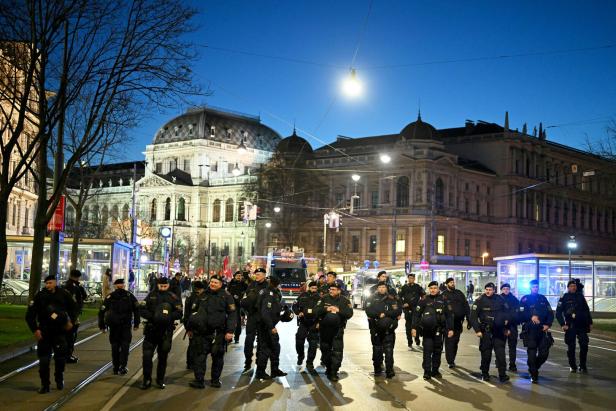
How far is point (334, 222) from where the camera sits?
66.2 m

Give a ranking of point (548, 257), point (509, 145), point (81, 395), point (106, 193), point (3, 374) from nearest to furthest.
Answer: point (81, 395) → point (3, 374) → point (548, 257) → point (509, 145) → point (106, 193)

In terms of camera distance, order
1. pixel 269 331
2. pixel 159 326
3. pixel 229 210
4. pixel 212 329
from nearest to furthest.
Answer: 1. pixel 159 326
2. pixel 212 329
3. pixel 269 331
4. pixel 229 210

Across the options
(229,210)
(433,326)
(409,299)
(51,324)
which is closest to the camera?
(51,324)

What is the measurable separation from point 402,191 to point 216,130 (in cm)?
6050

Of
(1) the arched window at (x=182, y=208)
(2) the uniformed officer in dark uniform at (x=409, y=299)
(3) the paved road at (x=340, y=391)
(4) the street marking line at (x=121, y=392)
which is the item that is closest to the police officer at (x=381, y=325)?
(3) the paved road at (x=340, y=391)

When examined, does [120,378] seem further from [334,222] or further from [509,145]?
[509,145]

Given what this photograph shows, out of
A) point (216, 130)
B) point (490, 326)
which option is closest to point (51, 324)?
point (490, 326)

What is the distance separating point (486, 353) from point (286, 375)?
354 cm

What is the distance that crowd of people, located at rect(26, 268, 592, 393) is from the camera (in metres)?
14.4

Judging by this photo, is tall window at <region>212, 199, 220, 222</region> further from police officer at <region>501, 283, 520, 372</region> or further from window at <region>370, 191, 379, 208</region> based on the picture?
police officer at <region>501, 283, 520, 372</region>

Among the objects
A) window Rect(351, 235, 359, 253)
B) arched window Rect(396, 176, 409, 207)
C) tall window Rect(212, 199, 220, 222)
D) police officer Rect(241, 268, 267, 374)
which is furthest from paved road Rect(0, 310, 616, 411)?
tall window Rect(212, 199, 220, 222)

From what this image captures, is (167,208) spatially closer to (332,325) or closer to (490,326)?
(332,325)

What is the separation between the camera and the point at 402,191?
4441 inches

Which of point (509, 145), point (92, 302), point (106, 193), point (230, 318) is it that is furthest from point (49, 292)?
point (106, 193)
